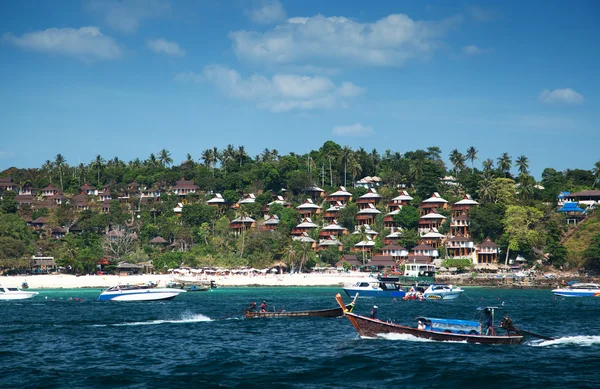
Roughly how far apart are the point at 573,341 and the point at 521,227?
8213cm

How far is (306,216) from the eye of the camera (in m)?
154

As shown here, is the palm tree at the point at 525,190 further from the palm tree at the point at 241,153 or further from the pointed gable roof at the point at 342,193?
the palm tree at the point at 241,153

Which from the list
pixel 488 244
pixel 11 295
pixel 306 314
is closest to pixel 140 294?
pixel 11 295

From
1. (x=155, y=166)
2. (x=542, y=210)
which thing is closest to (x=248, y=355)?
(x=542, y=210)

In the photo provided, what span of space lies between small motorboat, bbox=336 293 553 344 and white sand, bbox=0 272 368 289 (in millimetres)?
72682

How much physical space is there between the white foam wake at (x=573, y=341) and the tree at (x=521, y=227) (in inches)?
3118

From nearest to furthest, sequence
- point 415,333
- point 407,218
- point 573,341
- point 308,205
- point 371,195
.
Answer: point 415,333
point 573,341
point 407,218
point 308,205
point 371,195

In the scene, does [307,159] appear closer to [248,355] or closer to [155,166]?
[155,166]

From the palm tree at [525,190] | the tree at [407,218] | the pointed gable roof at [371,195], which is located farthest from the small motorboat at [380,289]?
the pointed gable roof at [371,195]

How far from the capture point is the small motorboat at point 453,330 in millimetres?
41719

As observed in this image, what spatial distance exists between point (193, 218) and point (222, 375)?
117 metres

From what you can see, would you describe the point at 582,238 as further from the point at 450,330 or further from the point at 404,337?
the point at 404,337

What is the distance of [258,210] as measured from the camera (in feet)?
509

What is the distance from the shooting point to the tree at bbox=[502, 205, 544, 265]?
121m
